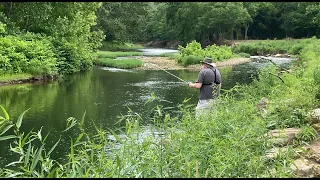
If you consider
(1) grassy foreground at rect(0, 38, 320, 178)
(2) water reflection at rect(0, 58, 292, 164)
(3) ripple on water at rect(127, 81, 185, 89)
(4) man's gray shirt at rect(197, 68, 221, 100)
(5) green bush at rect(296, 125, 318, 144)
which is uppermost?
(4) man's gray shirt at rect(197, 68, 221, 100)

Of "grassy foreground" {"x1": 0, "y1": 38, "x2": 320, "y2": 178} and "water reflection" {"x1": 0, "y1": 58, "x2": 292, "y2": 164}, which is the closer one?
"grassy foreground" {"x1": 0, "y1": 38, "x2": 320, "y2": 178}

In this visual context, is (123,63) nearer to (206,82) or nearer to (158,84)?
(158,84)

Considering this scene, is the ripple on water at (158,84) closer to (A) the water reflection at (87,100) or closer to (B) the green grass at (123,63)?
(A) the water reflection at (87,100)

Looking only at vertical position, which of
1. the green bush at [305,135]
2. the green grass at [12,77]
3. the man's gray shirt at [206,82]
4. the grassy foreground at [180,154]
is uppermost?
the man's gray shirt at [206,82]

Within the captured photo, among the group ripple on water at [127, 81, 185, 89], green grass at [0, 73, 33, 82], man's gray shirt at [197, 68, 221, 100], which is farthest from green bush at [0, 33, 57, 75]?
man's gray shirt at [197, 68, 221, 100]

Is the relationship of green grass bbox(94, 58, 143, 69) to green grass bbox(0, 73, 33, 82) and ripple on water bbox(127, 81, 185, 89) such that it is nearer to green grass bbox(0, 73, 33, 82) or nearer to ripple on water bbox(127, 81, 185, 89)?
ripple on water bbox(127, 81, 185, 89)

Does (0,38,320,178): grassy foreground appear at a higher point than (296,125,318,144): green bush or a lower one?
higher

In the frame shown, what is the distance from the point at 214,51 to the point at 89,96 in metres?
20.3

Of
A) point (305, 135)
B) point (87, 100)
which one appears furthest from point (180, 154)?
point (87, 100)

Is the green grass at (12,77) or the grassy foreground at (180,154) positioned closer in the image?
the grassy foreground at (180,154)

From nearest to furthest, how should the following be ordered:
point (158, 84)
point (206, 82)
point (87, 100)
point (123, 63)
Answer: point (206, 82), point (87, 100), point (158, 84), point (123, 63)

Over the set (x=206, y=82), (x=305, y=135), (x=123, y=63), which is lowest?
(x=123, y=63)

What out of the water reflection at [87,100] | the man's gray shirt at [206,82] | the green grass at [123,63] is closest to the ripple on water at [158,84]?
the water reflection at [87,100]

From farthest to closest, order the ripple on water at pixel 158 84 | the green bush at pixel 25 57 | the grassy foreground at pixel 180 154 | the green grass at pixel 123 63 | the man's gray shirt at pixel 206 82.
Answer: the green grass at pixel 123 63
the green bush at pixel 25 57
the ripple on water at pixel 158 84
the man's gray shirt at pixel 206 82
the grassy foreground at pixel 180 154
